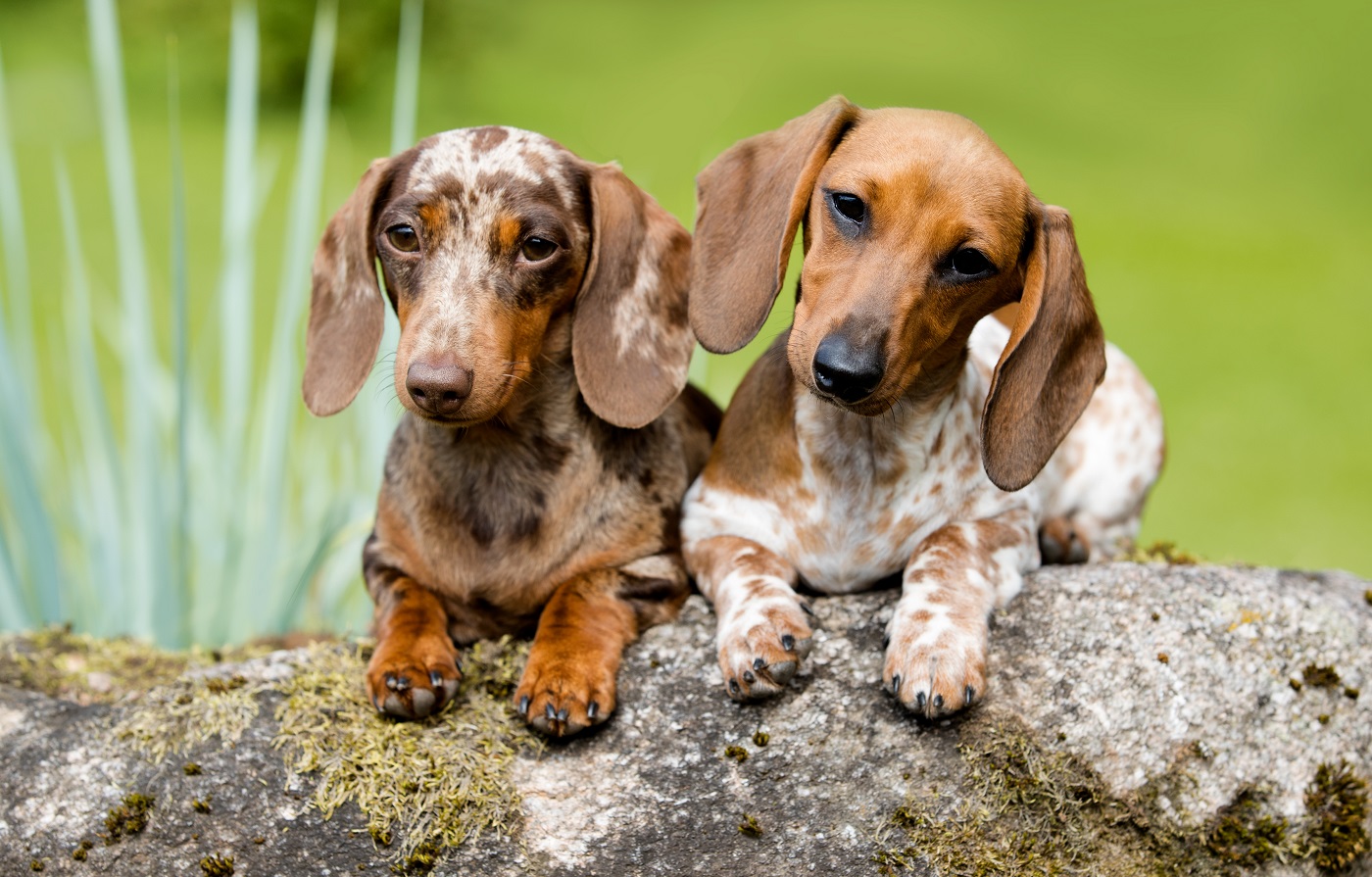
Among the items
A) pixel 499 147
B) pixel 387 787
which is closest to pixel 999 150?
pixel 499 147

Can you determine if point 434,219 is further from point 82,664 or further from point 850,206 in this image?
point 82,664

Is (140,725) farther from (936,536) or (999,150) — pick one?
(999,150)

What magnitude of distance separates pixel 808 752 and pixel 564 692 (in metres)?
0.62

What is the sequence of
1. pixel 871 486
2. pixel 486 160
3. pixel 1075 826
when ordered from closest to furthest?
pixel 1075 826 < pixel 486 160 < pixel 871 486

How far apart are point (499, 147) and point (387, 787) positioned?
171 cm

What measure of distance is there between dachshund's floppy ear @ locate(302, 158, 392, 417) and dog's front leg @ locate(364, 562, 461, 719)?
1.88ft

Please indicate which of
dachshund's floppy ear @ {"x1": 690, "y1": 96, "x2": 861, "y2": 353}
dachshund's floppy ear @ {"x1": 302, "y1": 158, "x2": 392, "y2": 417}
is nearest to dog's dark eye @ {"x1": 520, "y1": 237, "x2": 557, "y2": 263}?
dachshund's floppy ear @ {"x1": 690, "y1": 96, "x2": 861, "y2": 353}

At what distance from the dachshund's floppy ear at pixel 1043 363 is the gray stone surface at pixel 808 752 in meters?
0.46

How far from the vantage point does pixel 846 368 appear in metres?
3.08

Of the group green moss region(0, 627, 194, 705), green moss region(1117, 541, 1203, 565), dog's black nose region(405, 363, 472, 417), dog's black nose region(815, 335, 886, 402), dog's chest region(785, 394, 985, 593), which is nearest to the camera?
dog's black nose region(815, 335, 886, 402)

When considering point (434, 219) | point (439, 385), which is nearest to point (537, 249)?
point (434, 219)

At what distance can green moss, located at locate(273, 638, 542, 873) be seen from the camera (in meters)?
3.24

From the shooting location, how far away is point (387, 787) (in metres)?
3.30

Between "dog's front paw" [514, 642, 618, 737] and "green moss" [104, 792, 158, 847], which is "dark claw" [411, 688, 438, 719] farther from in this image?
"green moss" [104, 792, 158, 847]
